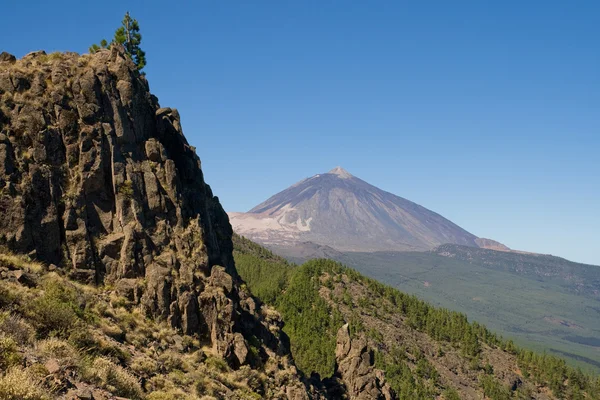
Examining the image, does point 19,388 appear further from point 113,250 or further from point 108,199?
point 108,199

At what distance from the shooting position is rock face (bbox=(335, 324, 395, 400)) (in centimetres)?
4778

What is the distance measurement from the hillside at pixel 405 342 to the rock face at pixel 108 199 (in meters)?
64.2

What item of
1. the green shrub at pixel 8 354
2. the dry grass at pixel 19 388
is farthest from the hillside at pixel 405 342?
the dry grass at pixel 19 388

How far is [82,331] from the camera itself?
666 inches

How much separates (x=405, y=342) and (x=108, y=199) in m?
95.9

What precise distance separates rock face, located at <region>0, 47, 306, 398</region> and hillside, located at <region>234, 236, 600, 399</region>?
64201 mm

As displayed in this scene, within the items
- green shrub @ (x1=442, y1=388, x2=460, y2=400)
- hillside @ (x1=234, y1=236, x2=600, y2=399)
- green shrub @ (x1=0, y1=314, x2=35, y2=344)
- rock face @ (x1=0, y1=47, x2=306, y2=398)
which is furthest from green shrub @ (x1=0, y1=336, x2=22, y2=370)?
green shrub @ (x1=442, y1=388, x2=460, y2=400)

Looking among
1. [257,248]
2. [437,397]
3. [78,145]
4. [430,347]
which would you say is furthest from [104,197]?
[257,248]

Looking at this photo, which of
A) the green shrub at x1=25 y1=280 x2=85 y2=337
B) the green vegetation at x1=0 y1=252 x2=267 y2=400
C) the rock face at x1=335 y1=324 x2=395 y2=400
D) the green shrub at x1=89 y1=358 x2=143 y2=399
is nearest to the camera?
the green vegetation at x1=0 y1=252 x2=267 y2=400

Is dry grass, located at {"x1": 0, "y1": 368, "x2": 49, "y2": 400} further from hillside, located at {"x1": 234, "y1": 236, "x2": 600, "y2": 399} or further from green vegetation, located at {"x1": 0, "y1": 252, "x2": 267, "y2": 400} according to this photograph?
hillside, located at {"x1": 234, "y1": 236, "x2": 600, "y2": 399}

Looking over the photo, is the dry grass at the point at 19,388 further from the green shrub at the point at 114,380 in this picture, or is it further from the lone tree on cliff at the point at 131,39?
the lone tree on cliff at the point at 131,39

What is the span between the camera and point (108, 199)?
26.8 meters

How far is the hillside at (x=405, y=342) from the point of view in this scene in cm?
9412

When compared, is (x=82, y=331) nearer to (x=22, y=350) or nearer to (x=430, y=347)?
(x=22, y=350)
